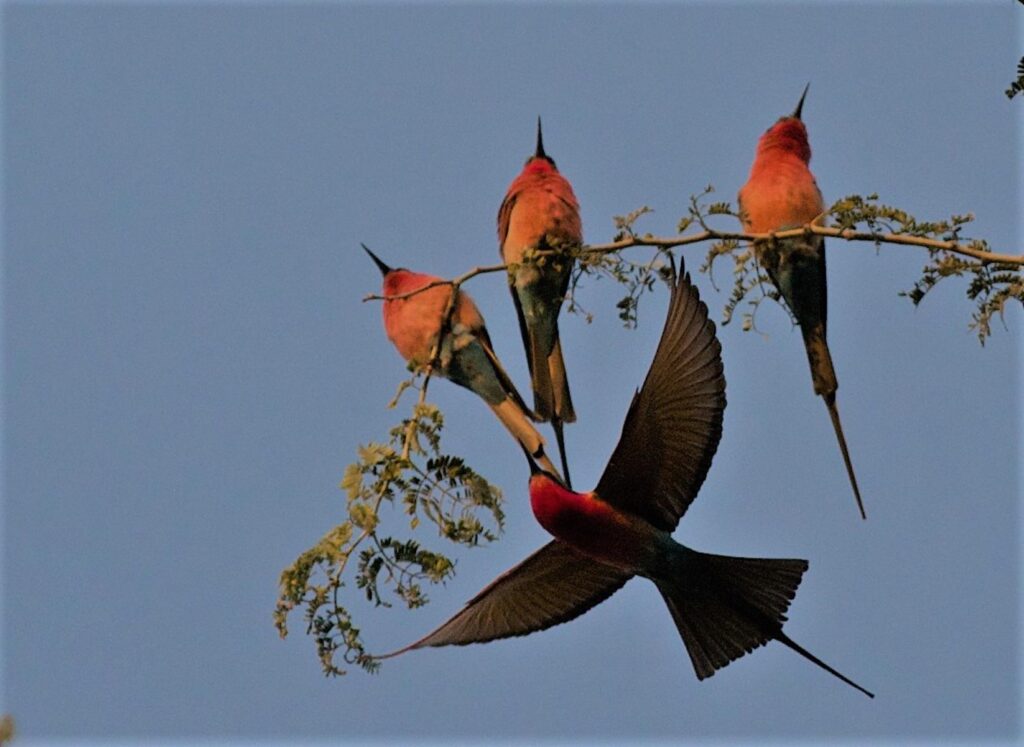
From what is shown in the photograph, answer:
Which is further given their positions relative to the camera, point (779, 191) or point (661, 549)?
point (779, 191)

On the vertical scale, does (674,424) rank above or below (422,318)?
below

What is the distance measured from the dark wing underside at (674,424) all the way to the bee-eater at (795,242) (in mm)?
519

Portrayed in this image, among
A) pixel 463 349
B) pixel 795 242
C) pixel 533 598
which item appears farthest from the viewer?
pixel 463 349

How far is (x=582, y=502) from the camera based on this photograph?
12.2 feet

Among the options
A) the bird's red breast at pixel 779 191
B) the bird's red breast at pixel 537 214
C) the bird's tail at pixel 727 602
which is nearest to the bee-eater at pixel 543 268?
the bird's red breast at pixel 537 214

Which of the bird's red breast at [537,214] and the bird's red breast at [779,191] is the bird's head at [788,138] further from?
the bird's red breast at [537,214]

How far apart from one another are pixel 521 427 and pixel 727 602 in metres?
1.06

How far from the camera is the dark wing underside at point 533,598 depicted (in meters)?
4.04

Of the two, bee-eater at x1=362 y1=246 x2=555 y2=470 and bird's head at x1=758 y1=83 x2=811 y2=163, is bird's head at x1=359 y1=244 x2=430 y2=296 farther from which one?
bird's head at x1=758 y1=83 x2=811 y2=163

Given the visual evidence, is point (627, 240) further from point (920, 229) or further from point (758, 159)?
point (758, 159)

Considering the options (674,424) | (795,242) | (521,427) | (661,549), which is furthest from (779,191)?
(661,549)

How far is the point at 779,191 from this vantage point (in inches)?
190

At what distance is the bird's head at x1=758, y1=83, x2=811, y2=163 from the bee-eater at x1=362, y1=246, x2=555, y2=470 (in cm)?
128

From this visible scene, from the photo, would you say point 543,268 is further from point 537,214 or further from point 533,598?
point 533,598
